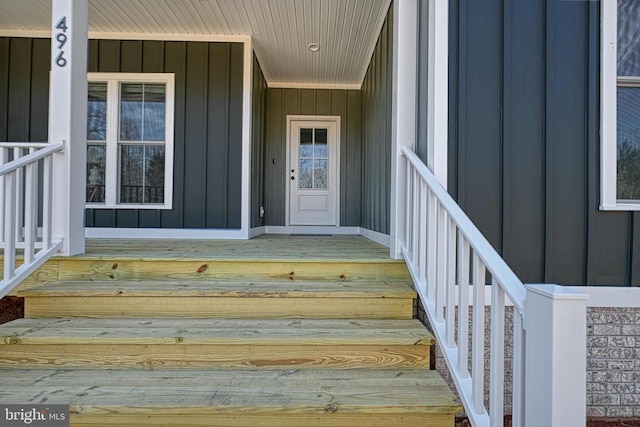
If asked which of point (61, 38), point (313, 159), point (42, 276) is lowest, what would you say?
point (42, 276)

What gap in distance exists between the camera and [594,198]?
2299 mm

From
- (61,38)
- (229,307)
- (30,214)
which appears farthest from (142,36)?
(229,307)

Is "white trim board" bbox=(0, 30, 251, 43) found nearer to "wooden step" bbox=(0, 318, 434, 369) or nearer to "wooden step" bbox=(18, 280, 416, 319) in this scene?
"wooden step" bbox=(18, 280, 416, 319)

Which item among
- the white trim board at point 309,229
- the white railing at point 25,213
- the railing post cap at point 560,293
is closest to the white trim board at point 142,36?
the white railing at point 25,213

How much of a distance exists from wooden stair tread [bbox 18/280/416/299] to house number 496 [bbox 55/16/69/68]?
1.50 meters

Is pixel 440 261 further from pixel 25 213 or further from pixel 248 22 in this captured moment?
pixel 248 22

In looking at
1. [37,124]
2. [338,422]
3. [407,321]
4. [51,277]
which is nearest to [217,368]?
[338,422]

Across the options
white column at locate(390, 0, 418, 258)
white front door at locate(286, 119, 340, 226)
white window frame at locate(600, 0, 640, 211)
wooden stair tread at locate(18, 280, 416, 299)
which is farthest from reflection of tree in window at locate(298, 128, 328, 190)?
white window frame at locate(600, 0, 640, 211)

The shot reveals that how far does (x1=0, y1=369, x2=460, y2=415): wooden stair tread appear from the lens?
58.5 inches

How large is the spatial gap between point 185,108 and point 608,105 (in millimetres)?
4320

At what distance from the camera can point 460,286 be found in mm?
1629

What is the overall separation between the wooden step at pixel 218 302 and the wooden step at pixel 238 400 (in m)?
0.51

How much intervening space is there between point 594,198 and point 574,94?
2.22ft

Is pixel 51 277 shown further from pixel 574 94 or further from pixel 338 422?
pixel 574 94
